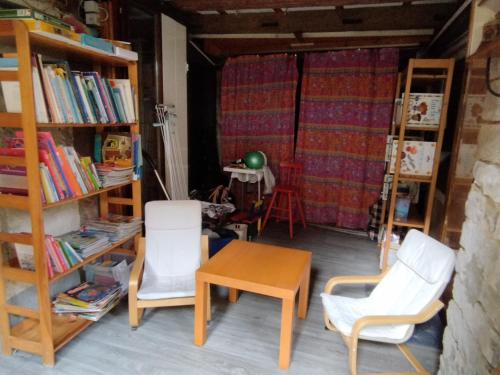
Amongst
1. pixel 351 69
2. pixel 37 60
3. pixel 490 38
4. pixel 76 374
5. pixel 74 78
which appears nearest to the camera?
pixel 490 38

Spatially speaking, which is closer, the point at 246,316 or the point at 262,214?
the point at 246,316

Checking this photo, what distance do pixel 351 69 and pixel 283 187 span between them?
171 centimetres

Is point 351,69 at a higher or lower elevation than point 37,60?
higher

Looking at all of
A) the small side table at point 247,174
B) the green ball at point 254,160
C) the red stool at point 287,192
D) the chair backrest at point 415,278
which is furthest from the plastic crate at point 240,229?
the chair backrest at point 415,278

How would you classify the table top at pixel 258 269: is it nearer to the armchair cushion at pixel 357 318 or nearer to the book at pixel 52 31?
the armchair cushion at pixel 357 318

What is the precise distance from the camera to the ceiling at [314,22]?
122 inches

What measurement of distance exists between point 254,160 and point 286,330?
2663 mm

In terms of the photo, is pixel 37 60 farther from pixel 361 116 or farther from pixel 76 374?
pixel 361 116

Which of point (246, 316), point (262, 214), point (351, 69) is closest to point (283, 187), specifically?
point (262, 214)

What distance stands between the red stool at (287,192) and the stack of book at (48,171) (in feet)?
8.77

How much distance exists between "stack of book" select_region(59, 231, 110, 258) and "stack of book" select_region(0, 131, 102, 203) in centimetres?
36

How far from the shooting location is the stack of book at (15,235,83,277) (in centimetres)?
190

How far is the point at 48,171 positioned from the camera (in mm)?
1824

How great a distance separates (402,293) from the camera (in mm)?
2131
